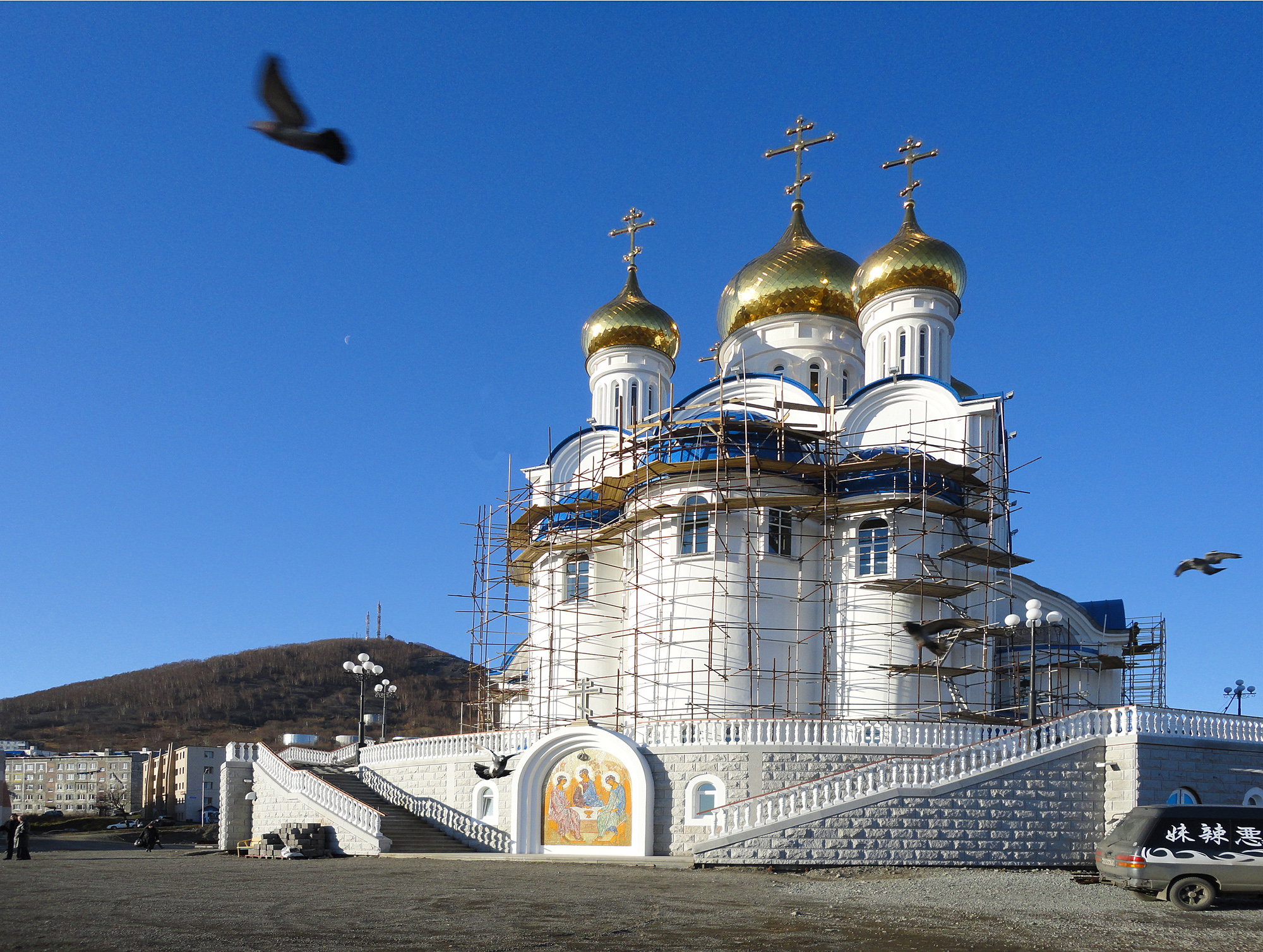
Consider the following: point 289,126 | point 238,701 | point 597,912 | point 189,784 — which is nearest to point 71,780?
point 238,701

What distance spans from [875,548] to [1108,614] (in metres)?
10.6

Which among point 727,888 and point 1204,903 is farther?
point 727,888

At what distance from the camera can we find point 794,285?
3425 centimetres

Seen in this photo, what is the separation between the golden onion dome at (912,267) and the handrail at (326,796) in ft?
58.6

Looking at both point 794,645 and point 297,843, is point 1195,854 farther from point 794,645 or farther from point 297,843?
point 297,843

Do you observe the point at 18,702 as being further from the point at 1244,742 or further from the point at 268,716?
the point at 1244,742

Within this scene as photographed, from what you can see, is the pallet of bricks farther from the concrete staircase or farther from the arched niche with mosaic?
the arched niche with mosaic

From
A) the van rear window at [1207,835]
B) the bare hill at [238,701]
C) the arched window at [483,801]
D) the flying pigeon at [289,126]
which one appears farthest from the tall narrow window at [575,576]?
the bare hill at [238,701]

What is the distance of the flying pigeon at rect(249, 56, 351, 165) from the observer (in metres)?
7.48

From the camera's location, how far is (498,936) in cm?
1112

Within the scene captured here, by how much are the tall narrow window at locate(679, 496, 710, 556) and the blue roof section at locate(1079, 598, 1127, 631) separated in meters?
12.4

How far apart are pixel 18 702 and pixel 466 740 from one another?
111 meters

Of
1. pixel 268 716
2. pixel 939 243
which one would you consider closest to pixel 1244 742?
pixel 939 243

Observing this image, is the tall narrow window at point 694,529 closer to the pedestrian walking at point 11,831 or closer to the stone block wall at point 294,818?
the stone block wall at point 294,818
